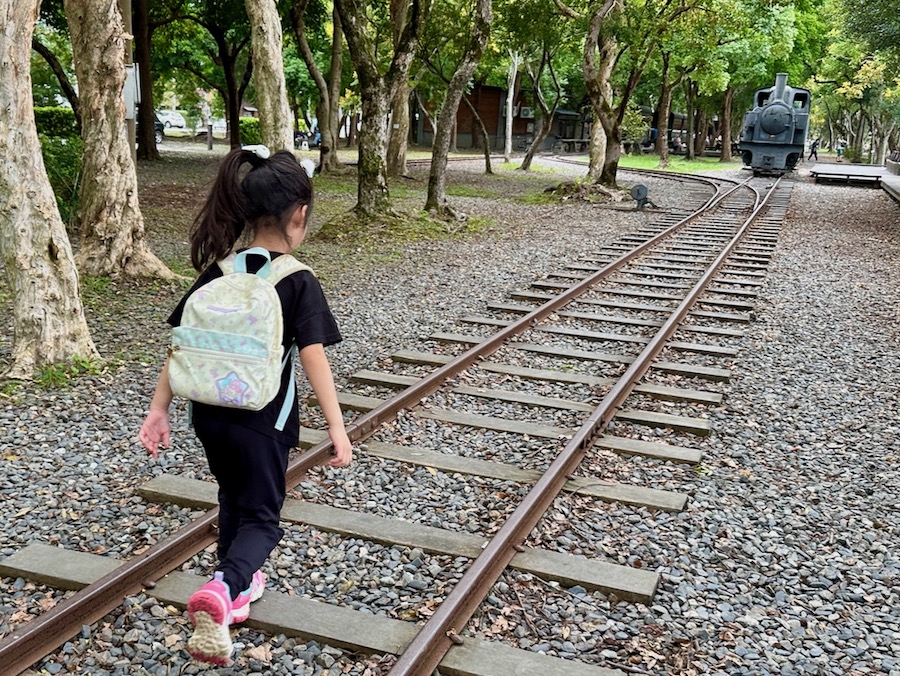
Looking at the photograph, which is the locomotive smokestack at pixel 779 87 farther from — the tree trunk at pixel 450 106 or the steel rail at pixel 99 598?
the steel rail at pixel 99 598

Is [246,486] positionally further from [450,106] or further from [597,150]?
[597,150]

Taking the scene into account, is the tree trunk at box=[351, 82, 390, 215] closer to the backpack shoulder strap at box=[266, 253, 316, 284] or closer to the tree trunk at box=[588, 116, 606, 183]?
the tree trunk at box=[588, 116, 606, 183]

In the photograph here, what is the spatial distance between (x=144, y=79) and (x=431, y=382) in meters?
20.7

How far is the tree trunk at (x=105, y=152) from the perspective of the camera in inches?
333

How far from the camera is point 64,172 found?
40.1 feet

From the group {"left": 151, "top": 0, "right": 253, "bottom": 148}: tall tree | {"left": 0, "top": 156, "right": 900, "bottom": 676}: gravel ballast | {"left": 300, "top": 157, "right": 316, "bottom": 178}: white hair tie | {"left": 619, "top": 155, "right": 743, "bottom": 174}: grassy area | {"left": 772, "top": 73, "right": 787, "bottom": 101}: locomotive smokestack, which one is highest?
{"left": 151, "top": 0, "right": 253, "bottom": 148}: tall tree

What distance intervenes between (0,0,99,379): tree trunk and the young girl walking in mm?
3601

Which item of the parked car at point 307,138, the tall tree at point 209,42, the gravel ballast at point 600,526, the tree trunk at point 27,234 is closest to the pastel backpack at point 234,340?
the gravel ballast at point 600,526

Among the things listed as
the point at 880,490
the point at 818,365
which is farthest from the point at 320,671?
the point at 818,365

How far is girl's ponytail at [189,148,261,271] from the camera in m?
2.65

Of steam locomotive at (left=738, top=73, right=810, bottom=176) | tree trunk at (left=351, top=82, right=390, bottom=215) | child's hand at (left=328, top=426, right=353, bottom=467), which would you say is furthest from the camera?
steam locomotive at (left=738, top=73, right=810, bottom=176)

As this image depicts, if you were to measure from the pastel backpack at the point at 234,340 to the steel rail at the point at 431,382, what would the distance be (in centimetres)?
172

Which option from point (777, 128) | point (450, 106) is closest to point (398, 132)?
point (450, 106)

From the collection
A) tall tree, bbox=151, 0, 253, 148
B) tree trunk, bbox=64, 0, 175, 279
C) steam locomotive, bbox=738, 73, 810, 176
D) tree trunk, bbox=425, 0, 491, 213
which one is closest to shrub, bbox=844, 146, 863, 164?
steam locomotive, bbox=738, 73, 810, 176
